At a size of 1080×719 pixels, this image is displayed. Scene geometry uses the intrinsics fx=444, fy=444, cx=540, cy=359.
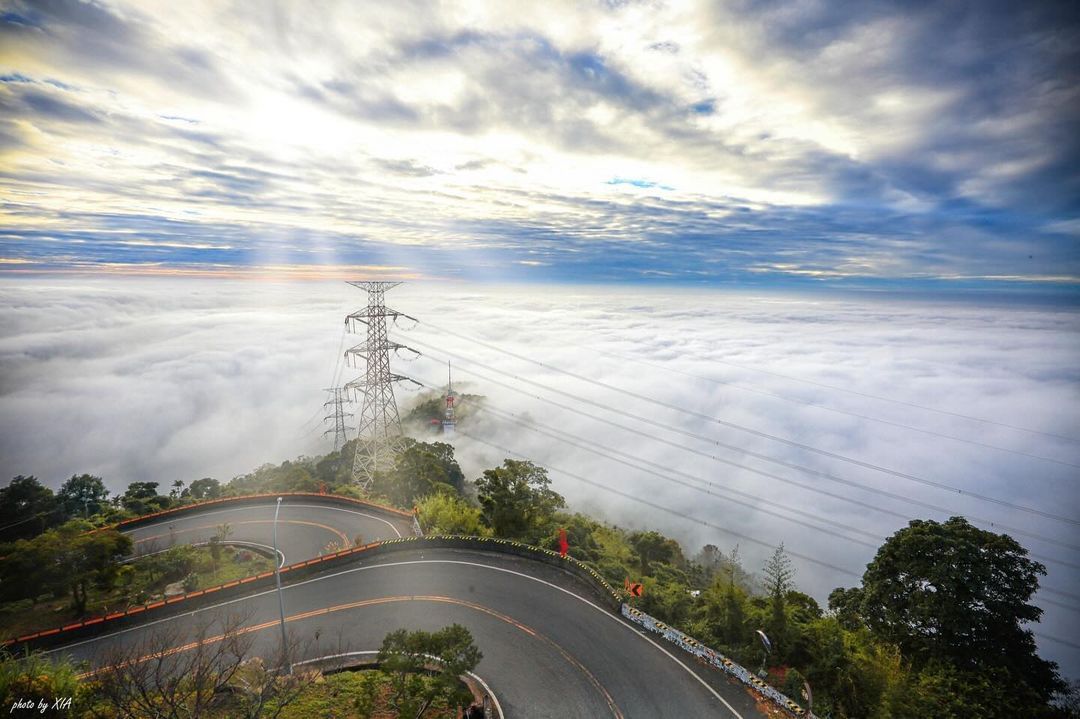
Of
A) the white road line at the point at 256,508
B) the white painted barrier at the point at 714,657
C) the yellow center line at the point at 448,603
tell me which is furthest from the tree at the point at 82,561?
the white painted barrier at the point at 714,657

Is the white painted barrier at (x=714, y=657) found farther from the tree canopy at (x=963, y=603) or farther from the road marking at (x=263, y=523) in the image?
the road marking at (x=263, y=523)

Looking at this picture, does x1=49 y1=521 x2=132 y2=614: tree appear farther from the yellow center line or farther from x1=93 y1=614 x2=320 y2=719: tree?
the yellow center line

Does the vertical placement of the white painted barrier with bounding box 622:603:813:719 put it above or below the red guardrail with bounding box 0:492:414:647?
above

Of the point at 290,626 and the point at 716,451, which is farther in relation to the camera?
the point at 716,451

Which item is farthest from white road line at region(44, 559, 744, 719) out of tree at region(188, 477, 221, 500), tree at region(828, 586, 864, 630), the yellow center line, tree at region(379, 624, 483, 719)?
tree at region(188, 477, 221, 500)

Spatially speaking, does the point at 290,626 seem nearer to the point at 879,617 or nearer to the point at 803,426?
the point at 879,617

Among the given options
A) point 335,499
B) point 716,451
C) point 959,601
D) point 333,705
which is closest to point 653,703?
point 333,705
